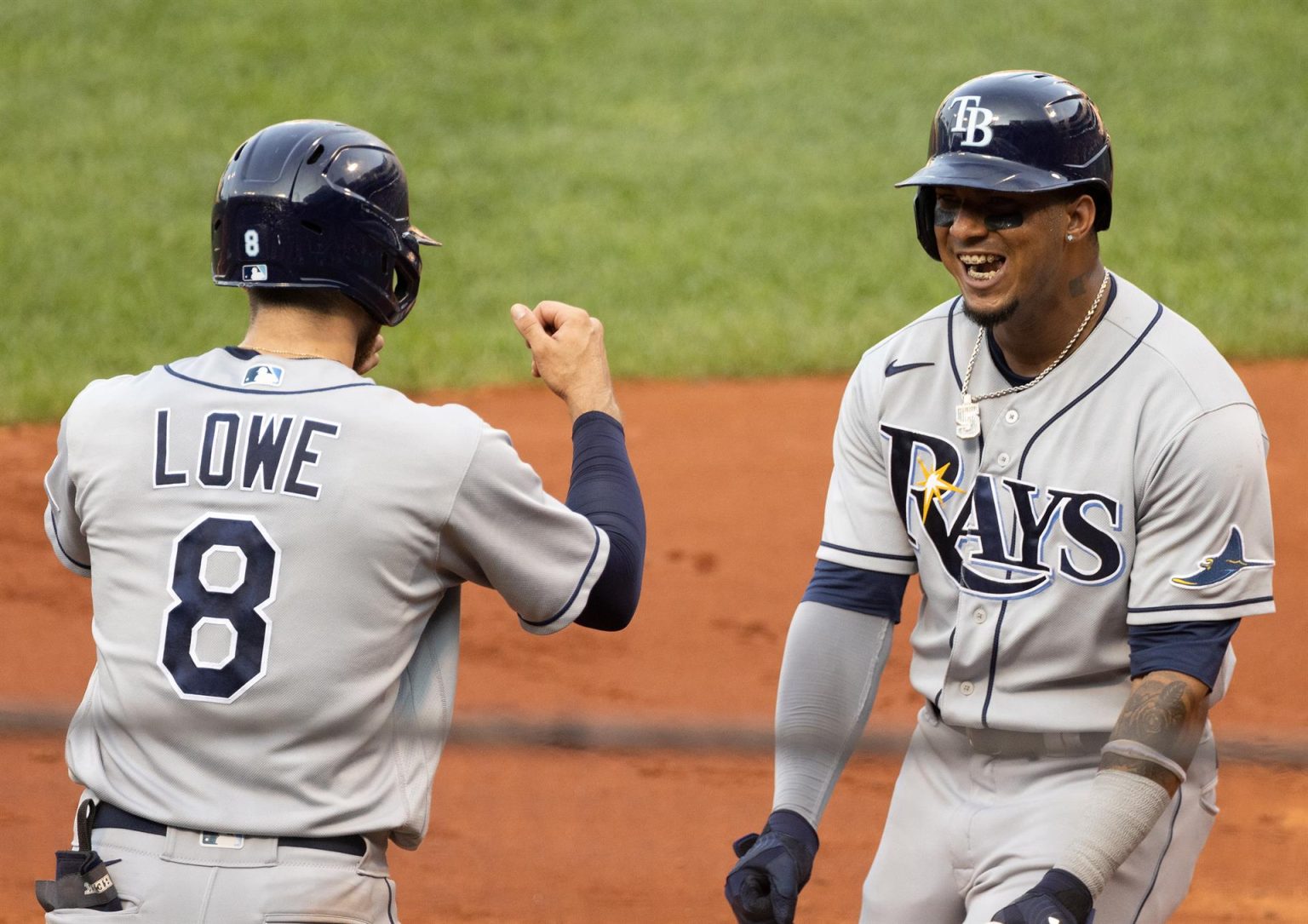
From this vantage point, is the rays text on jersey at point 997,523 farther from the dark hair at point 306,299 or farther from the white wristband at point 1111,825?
the dark hair at point 306,299

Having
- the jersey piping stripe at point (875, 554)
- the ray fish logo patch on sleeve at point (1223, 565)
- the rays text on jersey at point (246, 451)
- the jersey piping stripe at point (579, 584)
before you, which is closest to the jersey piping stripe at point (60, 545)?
the rays text on jersey at point (246, 451)

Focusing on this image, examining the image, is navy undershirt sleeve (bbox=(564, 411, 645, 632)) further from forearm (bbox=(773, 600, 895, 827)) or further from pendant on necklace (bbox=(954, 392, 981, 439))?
pendant on necklace (bbox=(954, 392, 981, 439))

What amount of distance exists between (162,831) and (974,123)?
1.80 metres

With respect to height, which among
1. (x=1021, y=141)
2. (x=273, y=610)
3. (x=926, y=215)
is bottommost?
(x=273, y=610)

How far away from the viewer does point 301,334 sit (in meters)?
2.72

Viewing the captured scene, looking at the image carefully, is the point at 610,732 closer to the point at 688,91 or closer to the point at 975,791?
the point at 975,791

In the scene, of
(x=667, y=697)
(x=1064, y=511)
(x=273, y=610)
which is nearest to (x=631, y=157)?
(x=667, y=697)

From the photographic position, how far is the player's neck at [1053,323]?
3082mm

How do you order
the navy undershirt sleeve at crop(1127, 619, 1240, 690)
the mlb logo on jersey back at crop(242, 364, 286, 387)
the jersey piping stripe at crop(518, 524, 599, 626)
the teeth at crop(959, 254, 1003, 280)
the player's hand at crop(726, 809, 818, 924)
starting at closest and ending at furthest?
the mlb logo on jersey back at crop(242, 364, 286, 387) → the jersey piping stripe at crop(518, 524, 599, 626) → the navy undershirt sleeve at crop(1127, 619, 1240, 690) → the player's hand at crop(726, 809, 818, 924) → the teeth at crop(959, 254, 1003, 280)

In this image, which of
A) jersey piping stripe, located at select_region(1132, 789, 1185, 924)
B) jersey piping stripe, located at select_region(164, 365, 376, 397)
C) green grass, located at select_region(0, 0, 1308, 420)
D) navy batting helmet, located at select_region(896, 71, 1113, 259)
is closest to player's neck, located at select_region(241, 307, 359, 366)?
jersey piping stripe, located at select_region(164, 365, 376, 397)

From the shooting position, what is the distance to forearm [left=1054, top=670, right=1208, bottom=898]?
106 inches

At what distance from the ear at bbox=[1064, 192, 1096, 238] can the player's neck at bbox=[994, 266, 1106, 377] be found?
8 cm

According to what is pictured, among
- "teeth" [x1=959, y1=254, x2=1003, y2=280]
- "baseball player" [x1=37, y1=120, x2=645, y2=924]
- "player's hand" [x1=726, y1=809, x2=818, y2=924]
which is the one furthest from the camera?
"teeth" [x1=959, y1=254, x2=1003, y2=280]

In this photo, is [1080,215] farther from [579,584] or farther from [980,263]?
[579,584]
